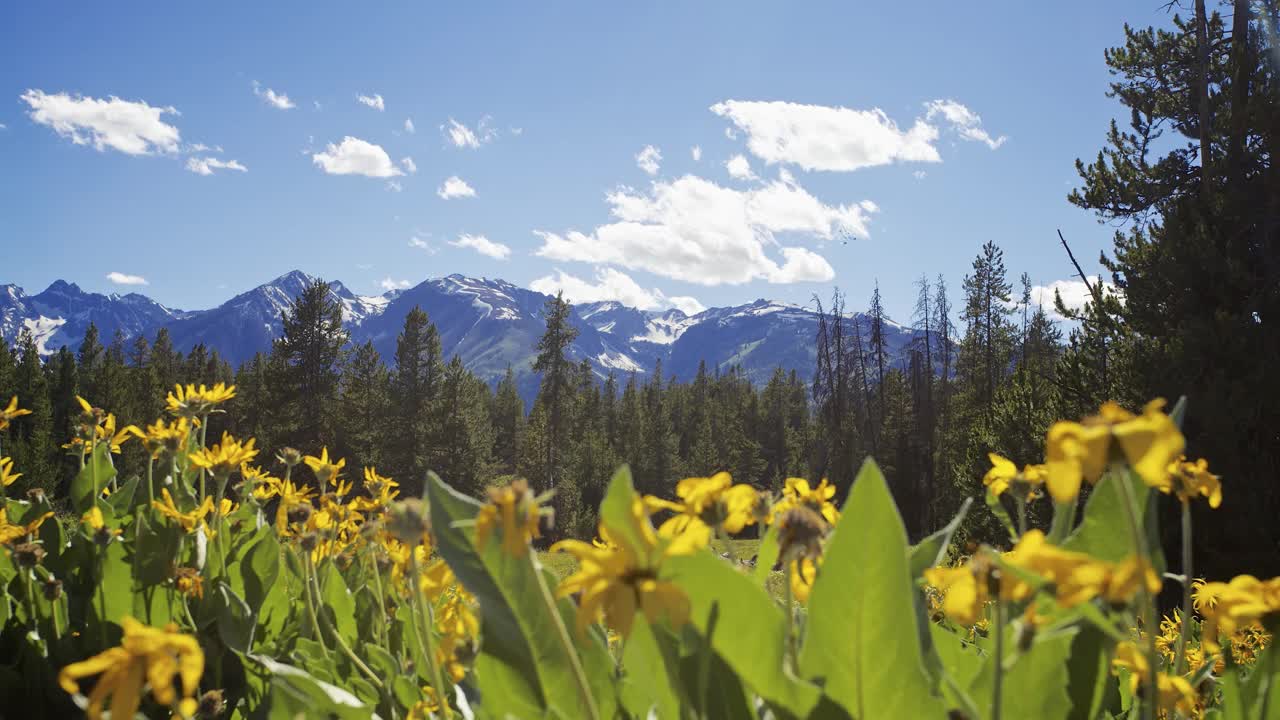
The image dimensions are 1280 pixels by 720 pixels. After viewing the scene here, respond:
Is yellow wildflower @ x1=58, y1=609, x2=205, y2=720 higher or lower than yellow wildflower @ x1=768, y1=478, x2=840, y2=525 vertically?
lower

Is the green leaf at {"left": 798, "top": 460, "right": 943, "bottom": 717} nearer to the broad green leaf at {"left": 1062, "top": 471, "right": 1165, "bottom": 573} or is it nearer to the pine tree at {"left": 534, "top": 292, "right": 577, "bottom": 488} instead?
the broad green leaf at {"left": 1062, "top": 471, "right": 1165, "bottom": 573}

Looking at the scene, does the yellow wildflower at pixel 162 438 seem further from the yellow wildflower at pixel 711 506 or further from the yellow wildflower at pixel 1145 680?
the yellow wildflower at pixel 1145 680

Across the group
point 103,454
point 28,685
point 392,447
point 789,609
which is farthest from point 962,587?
point 392,447

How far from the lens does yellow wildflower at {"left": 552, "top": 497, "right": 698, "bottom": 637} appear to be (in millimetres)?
648

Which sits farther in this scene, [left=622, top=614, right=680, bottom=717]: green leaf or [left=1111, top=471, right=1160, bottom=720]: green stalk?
[left=622, top=614, right=680, bottom=717]: green leaf

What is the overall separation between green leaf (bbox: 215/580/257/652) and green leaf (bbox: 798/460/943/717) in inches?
56.5

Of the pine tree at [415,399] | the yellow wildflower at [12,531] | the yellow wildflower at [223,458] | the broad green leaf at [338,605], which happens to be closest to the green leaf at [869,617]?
the broad green leaf at [338,605]

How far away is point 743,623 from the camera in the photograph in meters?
0.81

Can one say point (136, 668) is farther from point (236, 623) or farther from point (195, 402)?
point (195, 402)

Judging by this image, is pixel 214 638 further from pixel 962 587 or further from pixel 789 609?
pixel 962 587

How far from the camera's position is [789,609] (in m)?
0.92

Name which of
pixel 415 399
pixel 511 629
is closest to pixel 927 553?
pixel 511 629

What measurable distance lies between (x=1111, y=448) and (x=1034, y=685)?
1.62 feet

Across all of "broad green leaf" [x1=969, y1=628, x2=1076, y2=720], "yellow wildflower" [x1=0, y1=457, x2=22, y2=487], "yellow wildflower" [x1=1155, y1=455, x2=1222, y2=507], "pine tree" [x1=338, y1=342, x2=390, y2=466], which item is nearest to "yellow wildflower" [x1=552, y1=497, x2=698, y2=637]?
"broad green leaf" [x1=969, y1=628, x2=1076, y2=720]
